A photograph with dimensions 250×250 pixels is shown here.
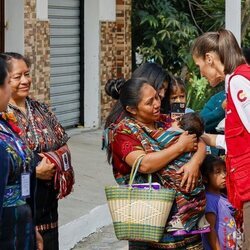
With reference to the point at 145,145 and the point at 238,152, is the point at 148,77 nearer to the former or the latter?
the point at 145,145

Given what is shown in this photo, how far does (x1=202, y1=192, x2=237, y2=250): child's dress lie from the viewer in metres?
6.81

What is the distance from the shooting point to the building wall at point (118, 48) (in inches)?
644

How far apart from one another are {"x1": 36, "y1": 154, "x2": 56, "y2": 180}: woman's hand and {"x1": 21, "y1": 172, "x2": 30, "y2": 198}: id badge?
0.76m

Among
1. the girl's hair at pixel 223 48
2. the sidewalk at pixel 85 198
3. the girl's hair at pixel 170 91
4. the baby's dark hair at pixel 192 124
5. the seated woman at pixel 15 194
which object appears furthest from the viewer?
the sidewalk at pixel 85 198

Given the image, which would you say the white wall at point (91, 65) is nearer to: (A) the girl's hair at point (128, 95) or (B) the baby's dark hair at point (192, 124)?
(A) the girl's hair at point (128, 95)

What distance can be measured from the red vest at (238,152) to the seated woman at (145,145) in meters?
0.42

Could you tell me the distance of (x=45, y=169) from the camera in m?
6.40

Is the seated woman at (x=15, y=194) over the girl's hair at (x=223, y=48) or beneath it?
beneath

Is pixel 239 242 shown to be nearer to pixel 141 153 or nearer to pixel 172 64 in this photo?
pixel 141 153

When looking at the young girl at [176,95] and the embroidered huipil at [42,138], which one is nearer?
the embroidered huipil at [42,138]

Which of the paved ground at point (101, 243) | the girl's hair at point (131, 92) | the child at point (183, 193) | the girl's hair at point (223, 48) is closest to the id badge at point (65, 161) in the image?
the girl's hair at point (131, 92)

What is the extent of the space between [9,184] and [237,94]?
1370mm

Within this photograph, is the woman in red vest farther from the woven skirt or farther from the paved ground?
the paved ground

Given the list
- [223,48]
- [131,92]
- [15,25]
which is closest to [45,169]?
[131,92]
